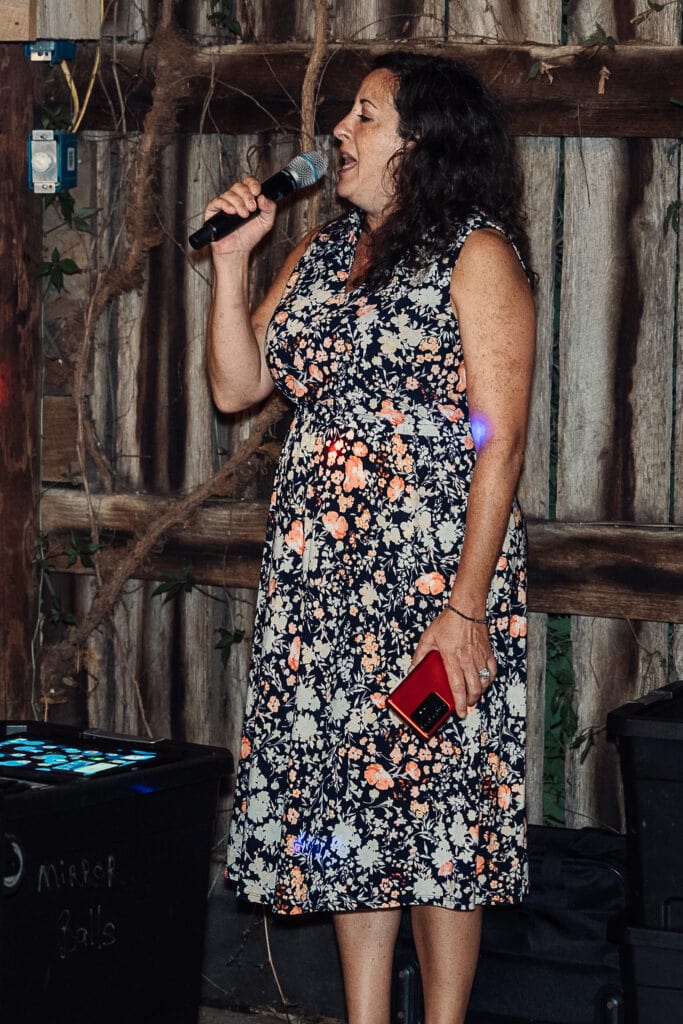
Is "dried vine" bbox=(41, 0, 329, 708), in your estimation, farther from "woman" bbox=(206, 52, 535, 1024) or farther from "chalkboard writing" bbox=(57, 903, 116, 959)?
"chalkboard writing" bbox=(57, 903, 116, 959)

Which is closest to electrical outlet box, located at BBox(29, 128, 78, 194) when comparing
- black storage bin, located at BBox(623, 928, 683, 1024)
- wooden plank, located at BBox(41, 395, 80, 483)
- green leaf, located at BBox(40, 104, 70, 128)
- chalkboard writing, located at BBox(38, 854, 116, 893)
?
green leaf, located at BBox(40, 104, 70, 128)

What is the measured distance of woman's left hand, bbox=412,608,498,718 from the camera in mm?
2205

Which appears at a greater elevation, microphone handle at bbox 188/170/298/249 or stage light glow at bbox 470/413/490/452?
microphone handle at bbox 188/170/298/249

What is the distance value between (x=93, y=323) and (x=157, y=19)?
693 millimetres

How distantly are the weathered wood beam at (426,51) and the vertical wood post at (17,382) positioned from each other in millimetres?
164

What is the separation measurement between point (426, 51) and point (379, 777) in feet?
5.07

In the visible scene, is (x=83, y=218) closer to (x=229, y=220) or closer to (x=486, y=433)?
(x=229, y=220)

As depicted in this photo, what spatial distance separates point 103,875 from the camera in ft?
6.52

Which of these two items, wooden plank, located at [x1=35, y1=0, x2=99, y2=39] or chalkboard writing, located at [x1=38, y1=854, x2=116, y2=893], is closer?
chalkboard writing, located at [x1=38, y1=854, x2=116, y2=893]

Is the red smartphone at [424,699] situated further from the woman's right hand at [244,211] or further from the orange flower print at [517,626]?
the woman's right hand at [244,211]

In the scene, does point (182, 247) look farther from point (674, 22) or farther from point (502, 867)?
point (502, 867)

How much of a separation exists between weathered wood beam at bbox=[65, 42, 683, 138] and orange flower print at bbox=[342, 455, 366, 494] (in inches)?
37.8

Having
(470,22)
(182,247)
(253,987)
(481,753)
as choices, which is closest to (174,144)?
(182,247)

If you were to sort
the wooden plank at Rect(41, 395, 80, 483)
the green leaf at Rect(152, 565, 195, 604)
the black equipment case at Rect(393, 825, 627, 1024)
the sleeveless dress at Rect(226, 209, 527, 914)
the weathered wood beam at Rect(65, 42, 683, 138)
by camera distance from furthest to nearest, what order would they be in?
the wooden plank at Rect(41, 395, 80, 483) → the green leaf at Rect(152, 565, 195, 604) → the weathered wood beam at Rect(65, 42, 683, 138) → the black equipment case at Rect(393, 825, 627, 1024) → the sleeveless dress at Rect(226, 209, 527, 914)
